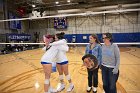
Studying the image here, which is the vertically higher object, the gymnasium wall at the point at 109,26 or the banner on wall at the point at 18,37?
the gymnasium wall at the point at 109,26

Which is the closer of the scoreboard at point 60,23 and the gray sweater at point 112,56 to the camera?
the gray sweater at point 112,56

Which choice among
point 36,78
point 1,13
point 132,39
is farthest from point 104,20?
point 36,78

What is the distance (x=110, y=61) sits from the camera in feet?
9.96

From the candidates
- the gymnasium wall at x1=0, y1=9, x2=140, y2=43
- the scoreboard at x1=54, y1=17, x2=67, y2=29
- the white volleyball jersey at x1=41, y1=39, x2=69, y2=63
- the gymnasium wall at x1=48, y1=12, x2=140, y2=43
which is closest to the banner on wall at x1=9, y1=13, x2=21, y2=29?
the gymnasium wall at x1=0, y1=9, x2=140, y2=43

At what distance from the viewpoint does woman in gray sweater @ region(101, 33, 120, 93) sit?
117 inches

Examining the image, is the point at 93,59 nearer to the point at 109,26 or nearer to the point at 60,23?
the point at 109,26

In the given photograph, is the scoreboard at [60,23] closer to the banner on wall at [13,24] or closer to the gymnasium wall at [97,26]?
the gymnasium wall at [97,26]

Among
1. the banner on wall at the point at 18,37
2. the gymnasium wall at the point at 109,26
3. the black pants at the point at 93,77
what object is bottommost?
the black pants at the point at 93,77

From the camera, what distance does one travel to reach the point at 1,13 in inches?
687

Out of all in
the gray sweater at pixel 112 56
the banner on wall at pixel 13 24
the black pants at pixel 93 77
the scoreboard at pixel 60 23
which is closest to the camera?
the gray sweater at pixel 112 56

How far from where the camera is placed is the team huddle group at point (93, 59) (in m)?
3.01

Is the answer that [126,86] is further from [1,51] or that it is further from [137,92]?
[1,51]

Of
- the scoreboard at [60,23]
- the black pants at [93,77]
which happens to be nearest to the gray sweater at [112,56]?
the black pants at [93,77]

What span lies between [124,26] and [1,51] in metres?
13.3
